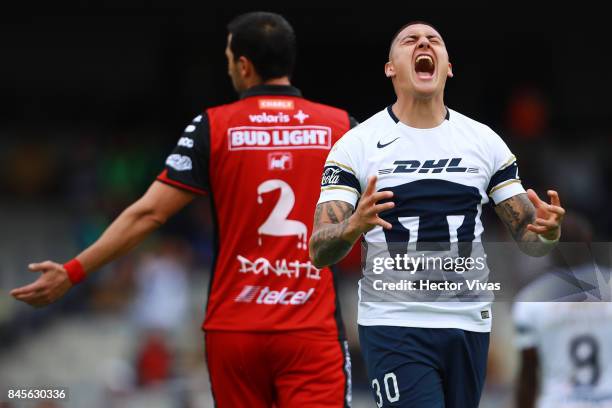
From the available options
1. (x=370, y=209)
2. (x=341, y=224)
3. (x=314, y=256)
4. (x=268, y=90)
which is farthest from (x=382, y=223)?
(x=268, y=90)

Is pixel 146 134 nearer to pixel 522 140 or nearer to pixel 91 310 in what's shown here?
pixel 91 310

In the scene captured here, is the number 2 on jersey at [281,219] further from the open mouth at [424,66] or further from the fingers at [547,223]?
the fingers at [547,223]

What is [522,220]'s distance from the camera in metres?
5.48

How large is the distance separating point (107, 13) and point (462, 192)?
16529mm

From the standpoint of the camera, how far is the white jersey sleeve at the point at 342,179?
5.39 metres

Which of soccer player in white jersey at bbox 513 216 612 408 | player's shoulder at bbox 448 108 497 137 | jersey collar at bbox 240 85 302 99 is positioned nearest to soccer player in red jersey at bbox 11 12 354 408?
jersey collar at bbox 240 85 302 99

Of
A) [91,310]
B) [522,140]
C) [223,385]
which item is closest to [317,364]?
[223,385]

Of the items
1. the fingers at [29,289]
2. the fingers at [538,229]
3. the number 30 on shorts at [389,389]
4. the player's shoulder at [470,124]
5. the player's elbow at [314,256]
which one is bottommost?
the number 30 on shorts at [389,389]

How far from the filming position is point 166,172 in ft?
21.6

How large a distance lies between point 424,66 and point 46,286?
2.51 meters

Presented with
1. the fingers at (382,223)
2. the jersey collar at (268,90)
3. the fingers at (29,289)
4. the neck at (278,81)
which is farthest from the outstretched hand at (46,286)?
the fingers at (382,223)

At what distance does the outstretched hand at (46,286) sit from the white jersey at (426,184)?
6.14 feet

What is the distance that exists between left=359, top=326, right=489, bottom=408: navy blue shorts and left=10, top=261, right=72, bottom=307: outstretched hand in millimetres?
1941

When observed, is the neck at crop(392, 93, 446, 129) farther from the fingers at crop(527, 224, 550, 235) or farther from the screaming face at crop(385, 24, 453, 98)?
the fingers at crop(527, 224, 550, 235)
